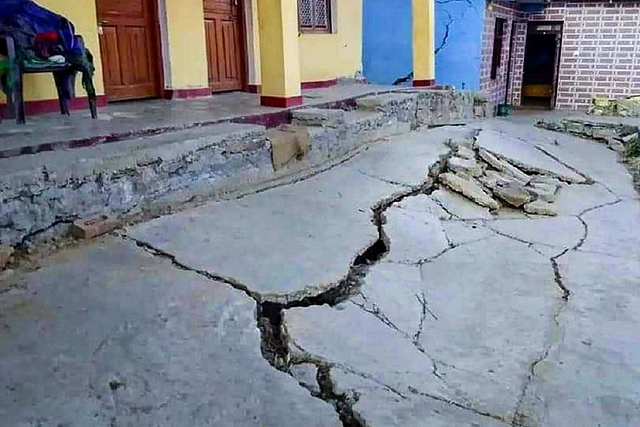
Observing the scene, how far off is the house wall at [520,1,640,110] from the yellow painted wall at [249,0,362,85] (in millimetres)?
5205

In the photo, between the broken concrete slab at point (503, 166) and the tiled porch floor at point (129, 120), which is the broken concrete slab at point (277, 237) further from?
the broken concrete slab at point (503, 166)

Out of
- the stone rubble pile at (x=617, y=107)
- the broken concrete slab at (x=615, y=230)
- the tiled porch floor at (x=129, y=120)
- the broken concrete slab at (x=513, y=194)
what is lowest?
the broken concrete slab at (x=615, y=230)

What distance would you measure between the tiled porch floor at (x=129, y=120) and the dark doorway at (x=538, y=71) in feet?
26.4

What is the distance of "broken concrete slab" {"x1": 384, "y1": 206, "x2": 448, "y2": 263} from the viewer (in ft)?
10.4

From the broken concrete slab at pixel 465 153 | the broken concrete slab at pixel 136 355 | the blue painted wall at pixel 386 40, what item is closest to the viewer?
the broken concrete slab at pixel 136 355

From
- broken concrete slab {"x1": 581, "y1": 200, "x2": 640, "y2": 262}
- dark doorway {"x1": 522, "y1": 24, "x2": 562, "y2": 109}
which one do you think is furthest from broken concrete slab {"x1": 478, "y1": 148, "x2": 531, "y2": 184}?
dark doorway {"x1": 522, "y1": 24, "x2": 562, "y2": 109}

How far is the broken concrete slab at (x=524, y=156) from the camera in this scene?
543 centimetres

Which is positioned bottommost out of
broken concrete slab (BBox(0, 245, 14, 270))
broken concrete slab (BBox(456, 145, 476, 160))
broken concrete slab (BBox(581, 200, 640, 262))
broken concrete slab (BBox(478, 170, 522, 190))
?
broken concrete slab (BBox(581, 200, 640, 262))

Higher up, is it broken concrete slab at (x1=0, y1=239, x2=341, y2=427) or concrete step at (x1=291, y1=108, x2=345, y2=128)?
concrete step at (x1=291, y1=108, x2=345, y2=128)

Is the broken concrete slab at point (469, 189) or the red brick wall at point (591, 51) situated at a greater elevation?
the red brick wall at point (591, 51)

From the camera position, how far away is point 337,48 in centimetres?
773

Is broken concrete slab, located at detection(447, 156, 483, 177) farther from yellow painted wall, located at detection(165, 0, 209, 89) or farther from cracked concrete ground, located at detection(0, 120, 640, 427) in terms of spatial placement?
yellow painted wall, located at detection(165, 0, 209, 89)

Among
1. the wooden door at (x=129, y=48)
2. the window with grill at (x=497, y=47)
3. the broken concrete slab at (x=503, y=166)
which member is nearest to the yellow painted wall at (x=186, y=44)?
the wooden door at (x=129, y=48)

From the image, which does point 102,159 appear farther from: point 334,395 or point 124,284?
point 334,395
